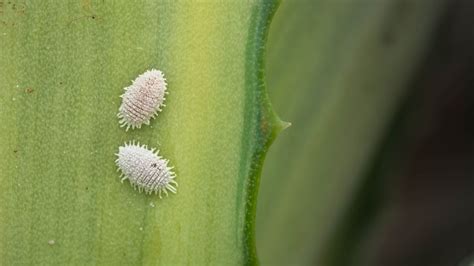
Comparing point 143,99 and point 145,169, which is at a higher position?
point 143,99

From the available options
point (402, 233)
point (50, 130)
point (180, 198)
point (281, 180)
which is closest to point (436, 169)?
point (402, 233)

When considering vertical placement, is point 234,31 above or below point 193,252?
above

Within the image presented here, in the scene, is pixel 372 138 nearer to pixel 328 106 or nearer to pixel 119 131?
pixel 328 106

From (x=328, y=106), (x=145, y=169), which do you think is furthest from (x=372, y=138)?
(x=145, y=169)

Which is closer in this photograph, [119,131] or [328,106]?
[119,131]

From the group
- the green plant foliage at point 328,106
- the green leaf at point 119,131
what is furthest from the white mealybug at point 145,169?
the green plant foliage at point 328,106

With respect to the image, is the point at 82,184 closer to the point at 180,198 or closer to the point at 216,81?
the point at 180,198

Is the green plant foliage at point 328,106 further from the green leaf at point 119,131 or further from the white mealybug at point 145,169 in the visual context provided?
the white mealybug at point 145,169
